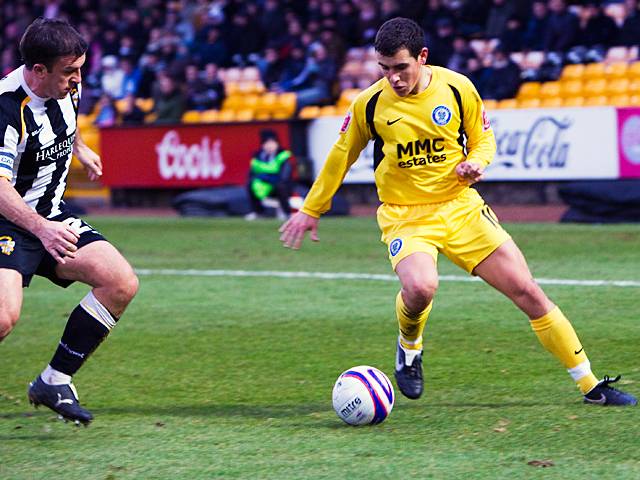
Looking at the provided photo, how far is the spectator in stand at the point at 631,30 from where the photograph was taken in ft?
59.3

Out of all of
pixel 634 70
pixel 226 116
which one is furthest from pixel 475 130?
pixel 226 116

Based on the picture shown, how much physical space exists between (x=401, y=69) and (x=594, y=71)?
510 inches

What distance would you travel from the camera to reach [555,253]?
12281mm

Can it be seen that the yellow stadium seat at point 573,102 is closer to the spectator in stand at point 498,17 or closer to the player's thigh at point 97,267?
the spectator in stand at point 498,17

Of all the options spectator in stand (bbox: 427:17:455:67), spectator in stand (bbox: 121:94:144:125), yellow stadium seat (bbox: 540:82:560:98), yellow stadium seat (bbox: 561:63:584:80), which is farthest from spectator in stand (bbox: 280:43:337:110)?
yellow stadium seat (bbox: 561:63:584:80)

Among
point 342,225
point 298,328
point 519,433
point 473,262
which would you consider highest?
point 473,262

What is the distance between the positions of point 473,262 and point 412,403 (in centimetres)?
78

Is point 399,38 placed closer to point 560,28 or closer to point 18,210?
point 18,210

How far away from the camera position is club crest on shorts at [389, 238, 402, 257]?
19.7 feet

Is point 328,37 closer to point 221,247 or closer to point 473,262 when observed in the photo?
point 221,247

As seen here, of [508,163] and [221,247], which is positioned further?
[508,163]

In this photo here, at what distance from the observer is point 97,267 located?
5559 mm

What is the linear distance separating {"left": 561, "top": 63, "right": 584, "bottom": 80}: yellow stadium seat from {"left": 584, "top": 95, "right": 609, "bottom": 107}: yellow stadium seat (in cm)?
75

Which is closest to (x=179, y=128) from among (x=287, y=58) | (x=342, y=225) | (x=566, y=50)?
(x=287, y=58)
